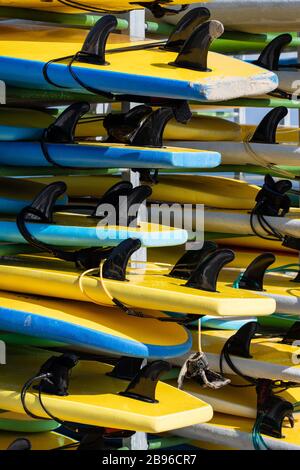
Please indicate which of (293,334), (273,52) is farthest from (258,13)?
(293,334)

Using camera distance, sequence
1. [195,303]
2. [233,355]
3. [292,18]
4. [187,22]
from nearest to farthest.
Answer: [195,303], [187,22], [233,355], [292,18]

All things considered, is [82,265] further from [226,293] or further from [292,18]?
[292,18]

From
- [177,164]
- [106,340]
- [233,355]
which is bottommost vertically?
[233,355]

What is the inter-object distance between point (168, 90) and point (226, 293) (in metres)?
0.65

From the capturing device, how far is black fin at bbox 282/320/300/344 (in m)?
4.45

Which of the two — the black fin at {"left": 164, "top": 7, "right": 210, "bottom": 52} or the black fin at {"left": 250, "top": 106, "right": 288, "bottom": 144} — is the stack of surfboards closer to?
the black fin at {"left": 164, "top": 7, "right": 210, "bottom": 52}

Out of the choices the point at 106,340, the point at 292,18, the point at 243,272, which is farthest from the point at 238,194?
the point at 106,340

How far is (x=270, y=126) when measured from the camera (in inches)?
182

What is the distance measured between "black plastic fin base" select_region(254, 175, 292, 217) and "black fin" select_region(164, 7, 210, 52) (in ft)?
2.97

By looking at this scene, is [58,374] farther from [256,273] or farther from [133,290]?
[256,273]

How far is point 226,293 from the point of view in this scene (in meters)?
3.62

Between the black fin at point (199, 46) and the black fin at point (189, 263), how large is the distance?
583 mm

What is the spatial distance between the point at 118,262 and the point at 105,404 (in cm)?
44

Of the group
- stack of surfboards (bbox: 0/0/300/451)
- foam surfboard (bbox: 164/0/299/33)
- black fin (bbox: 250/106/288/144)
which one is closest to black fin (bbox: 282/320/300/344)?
stack of surfboards (bbox: 0/0/300/451)
